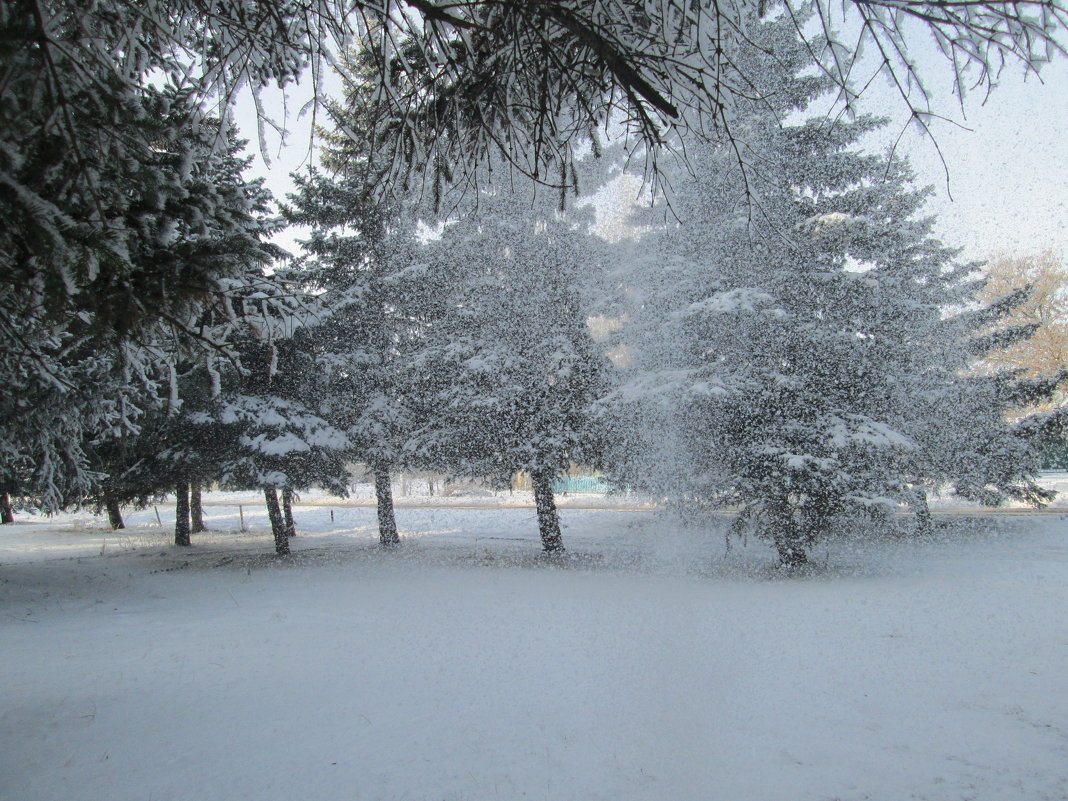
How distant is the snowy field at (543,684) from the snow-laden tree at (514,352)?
8.79ft

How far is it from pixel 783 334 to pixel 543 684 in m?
7.66

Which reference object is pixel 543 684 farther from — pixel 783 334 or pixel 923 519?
pixel 923 519

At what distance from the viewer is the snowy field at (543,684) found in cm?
407

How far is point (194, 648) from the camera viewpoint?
7.01 metres

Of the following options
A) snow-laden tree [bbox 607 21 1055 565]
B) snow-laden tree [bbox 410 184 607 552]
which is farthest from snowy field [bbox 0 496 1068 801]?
snow-laden tree [bbox 410 184 607 552]

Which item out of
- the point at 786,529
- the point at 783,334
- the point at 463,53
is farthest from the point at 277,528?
the point at 463,53

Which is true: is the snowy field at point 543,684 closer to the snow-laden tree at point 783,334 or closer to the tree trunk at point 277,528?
the snow-laden tree at point 783,334

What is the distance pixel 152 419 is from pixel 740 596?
12.1 m

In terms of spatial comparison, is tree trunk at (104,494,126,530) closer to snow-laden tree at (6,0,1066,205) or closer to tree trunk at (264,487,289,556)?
tree trunk at (264,487,289,556)

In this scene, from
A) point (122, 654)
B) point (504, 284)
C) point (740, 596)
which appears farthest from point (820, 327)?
point (122, 654)

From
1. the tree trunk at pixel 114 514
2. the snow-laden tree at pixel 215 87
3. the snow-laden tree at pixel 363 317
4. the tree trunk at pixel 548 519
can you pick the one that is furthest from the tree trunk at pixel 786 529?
the tree trunk at pixel 114 514

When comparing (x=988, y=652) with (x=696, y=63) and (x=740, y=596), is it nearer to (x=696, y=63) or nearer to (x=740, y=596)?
(x=740, y=596)

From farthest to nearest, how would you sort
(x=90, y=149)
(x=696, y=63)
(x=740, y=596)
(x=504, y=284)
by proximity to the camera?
(x=504, y=284) → (x=740, y=596) → (x=696, y=63) → (x=90, y=149)

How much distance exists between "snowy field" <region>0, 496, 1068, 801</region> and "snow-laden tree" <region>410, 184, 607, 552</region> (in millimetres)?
2680
